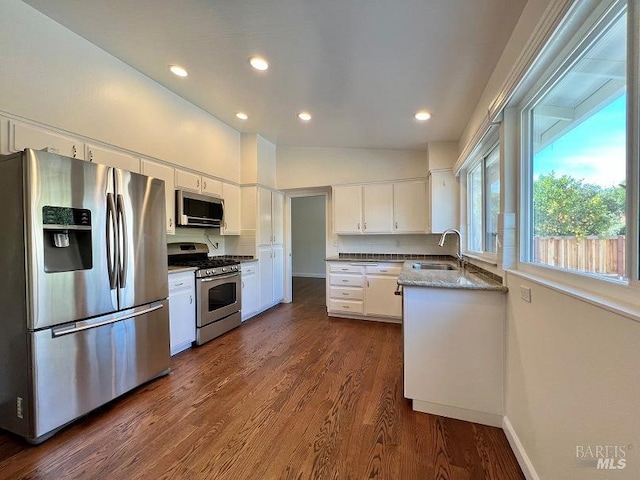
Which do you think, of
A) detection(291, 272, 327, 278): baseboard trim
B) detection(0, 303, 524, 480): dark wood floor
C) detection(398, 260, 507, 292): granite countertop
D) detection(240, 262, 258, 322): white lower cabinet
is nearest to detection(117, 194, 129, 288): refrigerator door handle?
detection(0, 303, 524, 480): dark wood floor

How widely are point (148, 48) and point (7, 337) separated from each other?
2.32 metres

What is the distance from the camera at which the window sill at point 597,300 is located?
750 millimetres

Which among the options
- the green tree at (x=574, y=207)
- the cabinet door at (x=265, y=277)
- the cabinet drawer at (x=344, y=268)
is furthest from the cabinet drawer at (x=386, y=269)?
the green tree at (x=574, y=207)

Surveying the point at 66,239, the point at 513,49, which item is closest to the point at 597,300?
the point at 513,49

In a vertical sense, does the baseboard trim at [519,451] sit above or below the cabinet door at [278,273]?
below

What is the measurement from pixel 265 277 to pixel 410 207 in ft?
8.21

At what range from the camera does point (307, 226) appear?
838 centimetres

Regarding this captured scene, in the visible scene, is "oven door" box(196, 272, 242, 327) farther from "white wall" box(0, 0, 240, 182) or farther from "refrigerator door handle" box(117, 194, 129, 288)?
"white wall" box(0, 0, 240, 182)

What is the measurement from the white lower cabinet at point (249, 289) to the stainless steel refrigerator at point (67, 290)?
1.68 meters

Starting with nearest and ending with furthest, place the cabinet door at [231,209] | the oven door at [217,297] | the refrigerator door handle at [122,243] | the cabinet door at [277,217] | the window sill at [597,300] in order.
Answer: the window sill at [597,300]
the refrigerator door handle at [122,243]
the oven door at [217,297]
the cabinet door at [231,209]
the cabinet door at [277,217]

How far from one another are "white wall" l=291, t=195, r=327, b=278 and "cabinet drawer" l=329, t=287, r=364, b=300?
4.00 meters

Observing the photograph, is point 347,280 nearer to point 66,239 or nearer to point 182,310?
point 182,310

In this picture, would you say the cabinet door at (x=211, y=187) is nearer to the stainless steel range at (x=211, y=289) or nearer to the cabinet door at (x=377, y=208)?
the stainless steel range at (x=211, y=289)

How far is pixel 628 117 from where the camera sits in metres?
0.83
